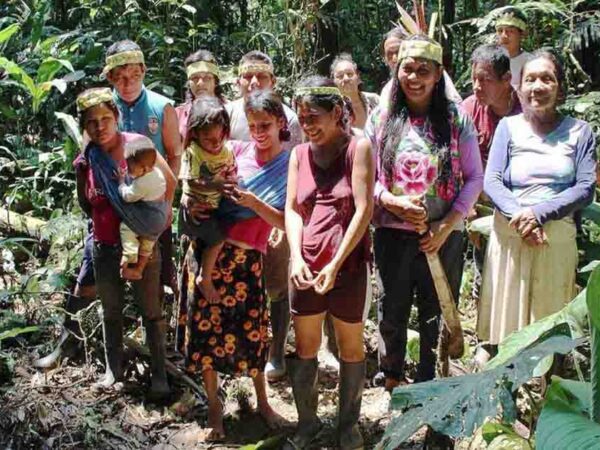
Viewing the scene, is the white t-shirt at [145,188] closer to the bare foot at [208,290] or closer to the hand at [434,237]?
the bare foot at [208,290]

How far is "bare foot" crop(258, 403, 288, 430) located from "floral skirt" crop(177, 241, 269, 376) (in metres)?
0.26

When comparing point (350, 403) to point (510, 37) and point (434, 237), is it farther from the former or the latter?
point (510, 37)

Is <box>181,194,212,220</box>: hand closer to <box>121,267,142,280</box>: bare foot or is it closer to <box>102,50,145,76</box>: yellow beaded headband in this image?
<box>121,267,142,280</box>: bare foot

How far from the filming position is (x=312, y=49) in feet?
24.2

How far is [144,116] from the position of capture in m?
3.90

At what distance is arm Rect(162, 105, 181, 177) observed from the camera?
396 cm

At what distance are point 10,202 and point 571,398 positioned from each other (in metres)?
4.79

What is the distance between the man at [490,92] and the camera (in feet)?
12.4

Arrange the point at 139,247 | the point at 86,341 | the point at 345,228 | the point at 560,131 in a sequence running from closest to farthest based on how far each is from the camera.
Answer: the point at 345,228 < the point at 560,131 < the point at 139,247 < the point at 86,341

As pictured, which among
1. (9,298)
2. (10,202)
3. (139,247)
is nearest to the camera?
(139,247)

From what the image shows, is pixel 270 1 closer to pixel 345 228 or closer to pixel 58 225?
pixel 58 225

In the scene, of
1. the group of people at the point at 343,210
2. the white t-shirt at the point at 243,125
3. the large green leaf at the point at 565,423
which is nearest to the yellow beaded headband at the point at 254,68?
the white t-shirt at the point at 243,125

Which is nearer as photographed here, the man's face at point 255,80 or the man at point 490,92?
the man at point 490,92

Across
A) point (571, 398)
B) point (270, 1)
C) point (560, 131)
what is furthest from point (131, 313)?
point (270, 1)
